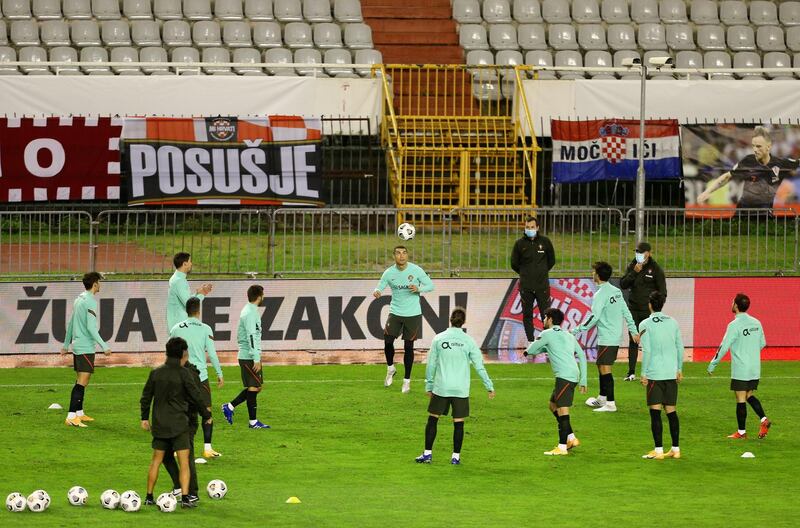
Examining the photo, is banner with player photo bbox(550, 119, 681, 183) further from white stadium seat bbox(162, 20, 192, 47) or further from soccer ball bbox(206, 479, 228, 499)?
soccer ball bbox(206, 479, 228, 499)

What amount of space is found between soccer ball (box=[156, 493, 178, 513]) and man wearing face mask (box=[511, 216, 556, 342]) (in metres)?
9.98

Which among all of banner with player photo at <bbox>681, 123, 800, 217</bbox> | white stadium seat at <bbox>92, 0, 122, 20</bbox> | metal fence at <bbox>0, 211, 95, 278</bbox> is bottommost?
metal fence at <bbox>0, 211, 95, 278</bbox>

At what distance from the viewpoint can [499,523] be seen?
11.4 meters

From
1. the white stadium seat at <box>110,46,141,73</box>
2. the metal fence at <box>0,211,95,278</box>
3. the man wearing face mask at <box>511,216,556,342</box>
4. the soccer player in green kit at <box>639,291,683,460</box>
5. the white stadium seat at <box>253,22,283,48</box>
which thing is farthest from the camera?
the white stadium seat at <box>253,22,283,48</box>

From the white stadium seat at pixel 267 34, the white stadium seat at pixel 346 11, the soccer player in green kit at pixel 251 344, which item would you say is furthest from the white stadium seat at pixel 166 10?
the soccer player in green kit at pixel 251 344

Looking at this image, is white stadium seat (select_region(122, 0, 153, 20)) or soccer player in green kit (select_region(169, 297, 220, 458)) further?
white stadium seat (select_region(122, 0, 153, 20))

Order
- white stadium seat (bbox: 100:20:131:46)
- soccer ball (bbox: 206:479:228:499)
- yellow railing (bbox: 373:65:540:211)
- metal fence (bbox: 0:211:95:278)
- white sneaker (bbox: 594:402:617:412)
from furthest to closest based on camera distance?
white stadium seat (bbox: 100:20:131:46)
yellow railing (bbox: 373:65:540:211)
metal fence (bbox: 0:211:95:278)
white sneaker (bbox: 594:402:617:412)
soccer ball (bbox: 206:479:228:499)

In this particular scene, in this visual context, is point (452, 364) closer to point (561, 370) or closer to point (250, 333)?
point (561, 370)

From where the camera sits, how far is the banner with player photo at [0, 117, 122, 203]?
2575cm

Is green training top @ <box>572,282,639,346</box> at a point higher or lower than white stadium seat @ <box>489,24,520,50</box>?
lower

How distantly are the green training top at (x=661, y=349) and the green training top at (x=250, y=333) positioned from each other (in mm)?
4599

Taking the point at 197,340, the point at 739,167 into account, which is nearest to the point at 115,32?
the point at 739,167

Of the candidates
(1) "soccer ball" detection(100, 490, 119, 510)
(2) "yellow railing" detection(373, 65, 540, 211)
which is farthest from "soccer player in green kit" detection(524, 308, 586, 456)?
(2) "yellow railing" detection(373, 65, 540, 211)

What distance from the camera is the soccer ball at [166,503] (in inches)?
456
